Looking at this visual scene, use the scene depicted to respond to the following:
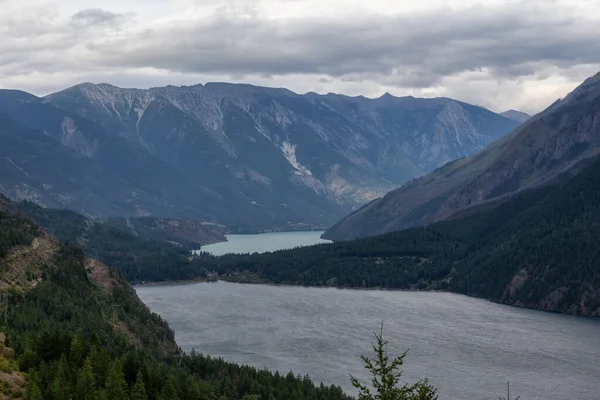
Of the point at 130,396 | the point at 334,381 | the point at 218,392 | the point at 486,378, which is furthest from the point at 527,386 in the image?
the point at 130,396

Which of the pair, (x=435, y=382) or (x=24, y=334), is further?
(x=435, y=382)

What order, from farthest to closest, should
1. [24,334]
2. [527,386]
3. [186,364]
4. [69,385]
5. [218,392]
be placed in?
1. [527,386]
2. [186,364]
3. [218,392]
4. [24,334]
5. [69,385]

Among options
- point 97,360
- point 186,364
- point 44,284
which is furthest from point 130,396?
point 44,284

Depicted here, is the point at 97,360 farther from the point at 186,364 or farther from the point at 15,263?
the point at 15,263

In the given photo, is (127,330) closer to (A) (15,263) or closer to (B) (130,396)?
(A) (15,263)

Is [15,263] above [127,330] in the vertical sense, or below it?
above

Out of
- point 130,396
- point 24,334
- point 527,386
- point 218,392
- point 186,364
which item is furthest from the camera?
point 527,386
